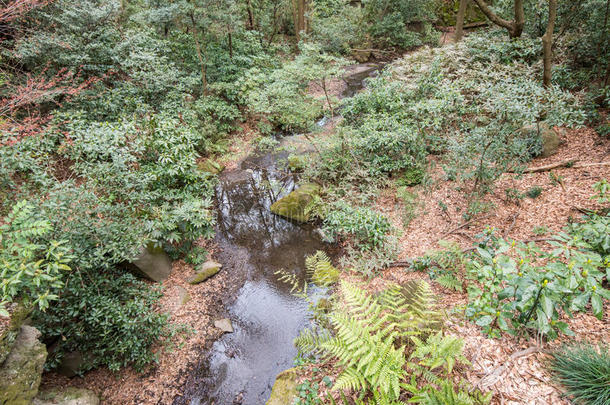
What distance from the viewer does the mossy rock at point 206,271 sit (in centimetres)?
677

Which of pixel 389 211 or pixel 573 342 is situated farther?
pixel 389 211

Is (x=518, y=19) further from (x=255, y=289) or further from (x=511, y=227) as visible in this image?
(x=255, y=289)

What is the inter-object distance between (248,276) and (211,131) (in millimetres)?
7081

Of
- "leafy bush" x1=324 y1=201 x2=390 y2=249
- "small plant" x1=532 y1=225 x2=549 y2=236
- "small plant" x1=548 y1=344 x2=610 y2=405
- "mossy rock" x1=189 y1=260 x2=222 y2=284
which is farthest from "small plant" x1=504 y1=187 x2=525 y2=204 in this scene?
"mossy rock" x1=189 y1=260 x2=222 y2=284

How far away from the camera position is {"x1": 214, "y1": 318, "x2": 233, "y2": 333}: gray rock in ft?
19.0

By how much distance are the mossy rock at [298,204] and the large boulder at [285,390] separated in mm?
4888

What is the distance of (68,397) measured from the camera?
3949 millimetres

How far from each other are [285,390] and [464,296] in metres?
3.09

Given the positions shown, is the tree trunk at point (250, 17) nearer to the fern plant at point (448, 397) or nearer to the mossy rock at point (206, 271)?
the mossy rock at point (206, 271)

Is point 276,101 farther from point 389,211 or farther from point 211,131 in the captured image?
point 389,211

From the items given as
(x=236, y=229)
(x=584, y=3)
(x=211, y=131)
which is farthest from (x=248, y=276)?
(x=584, y=3)

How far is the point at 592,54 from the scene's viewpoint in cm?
730

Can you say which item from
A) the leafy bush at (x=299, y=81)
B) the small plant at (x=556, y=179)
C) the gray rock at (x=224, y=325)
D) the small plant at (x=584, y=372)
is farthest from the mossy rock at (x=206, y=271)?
the small plant at (x=556, y=179)

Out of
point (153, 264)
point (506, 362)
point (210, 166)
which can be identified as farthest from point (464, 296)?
point (210, 166)
